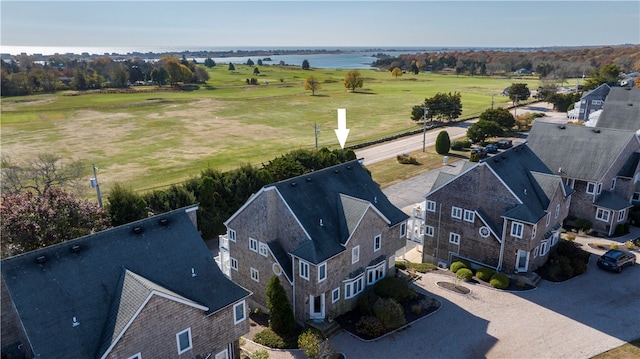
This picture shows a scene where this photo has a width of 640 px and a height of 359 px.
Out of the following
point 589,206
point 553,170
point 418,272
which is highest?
point 553,170

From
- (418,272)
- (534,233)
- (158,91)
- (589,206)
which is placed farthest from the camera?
(158,91)

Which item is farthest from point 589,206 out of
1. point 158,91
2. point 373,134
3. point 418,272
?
point 158,91

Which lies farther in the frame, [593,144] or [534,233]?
Answer: [593,144]

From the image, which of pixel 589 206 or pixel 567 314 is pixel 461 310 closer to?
pixel 567 314

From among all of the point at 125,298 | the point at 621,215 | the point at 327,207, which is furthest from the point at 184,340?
the point at 621,215

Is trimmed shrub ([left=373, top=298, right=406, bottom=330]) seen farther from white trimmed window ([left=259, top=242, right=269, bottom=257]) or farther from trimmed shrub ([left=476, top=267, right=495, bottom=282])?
trimmed shrub ([left=476, top=267, right=495, bottom=282])

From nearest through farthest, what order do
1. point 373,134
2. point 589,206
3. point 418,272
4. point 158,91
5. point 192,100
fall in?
point 418,272 → point 589,206 → point 373,134 → point 192,100 → point 158,91

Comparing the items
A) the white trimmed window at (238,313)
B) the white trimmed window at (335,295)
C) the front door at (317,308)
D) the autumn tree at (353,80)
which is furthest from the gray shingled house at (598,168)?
the autumn tree at (353,80)
